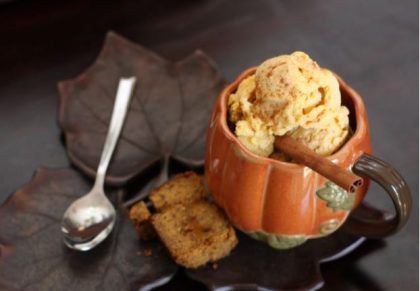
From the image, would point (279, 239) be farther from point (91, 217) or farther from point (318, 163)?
point (91, 217)

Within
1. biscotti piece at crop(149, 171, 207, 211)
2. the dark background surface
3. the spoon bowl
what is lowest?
the spoon bowl

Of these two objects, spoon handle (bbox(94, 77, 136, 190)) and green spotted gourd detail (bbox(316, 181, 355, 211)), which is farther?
spoon handle (bbox(94, 77, 136, 190))

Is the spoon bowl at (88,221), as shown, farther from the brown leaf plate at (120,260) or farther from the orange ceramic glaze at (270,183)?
the orange ceramic glaze at (270,183)

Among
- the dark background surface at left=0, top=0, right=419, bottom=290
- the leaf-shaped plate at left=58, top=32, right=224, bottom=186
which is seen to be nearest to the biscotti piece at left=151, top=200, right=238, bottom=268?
the leaf-shaped plate at left=58, top=32, right=224, bottom=186

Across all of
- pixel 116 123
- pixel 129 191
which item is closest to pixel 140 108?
pixel 116 123

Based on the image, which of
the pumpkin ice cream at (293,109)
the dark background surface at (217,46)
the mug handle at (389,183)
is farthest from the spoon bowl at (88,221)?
the mug handle at (389,183)

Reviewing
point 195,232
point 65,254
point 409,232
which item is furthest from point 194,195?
point 409,232

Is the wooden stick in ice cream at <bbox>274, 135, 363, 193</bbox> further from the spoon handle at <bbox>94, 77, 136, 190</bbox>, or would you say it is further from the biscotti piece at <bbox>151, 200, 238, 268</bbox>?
the spoon handle at <bbox>94, 77, 136, 190</bbox>
